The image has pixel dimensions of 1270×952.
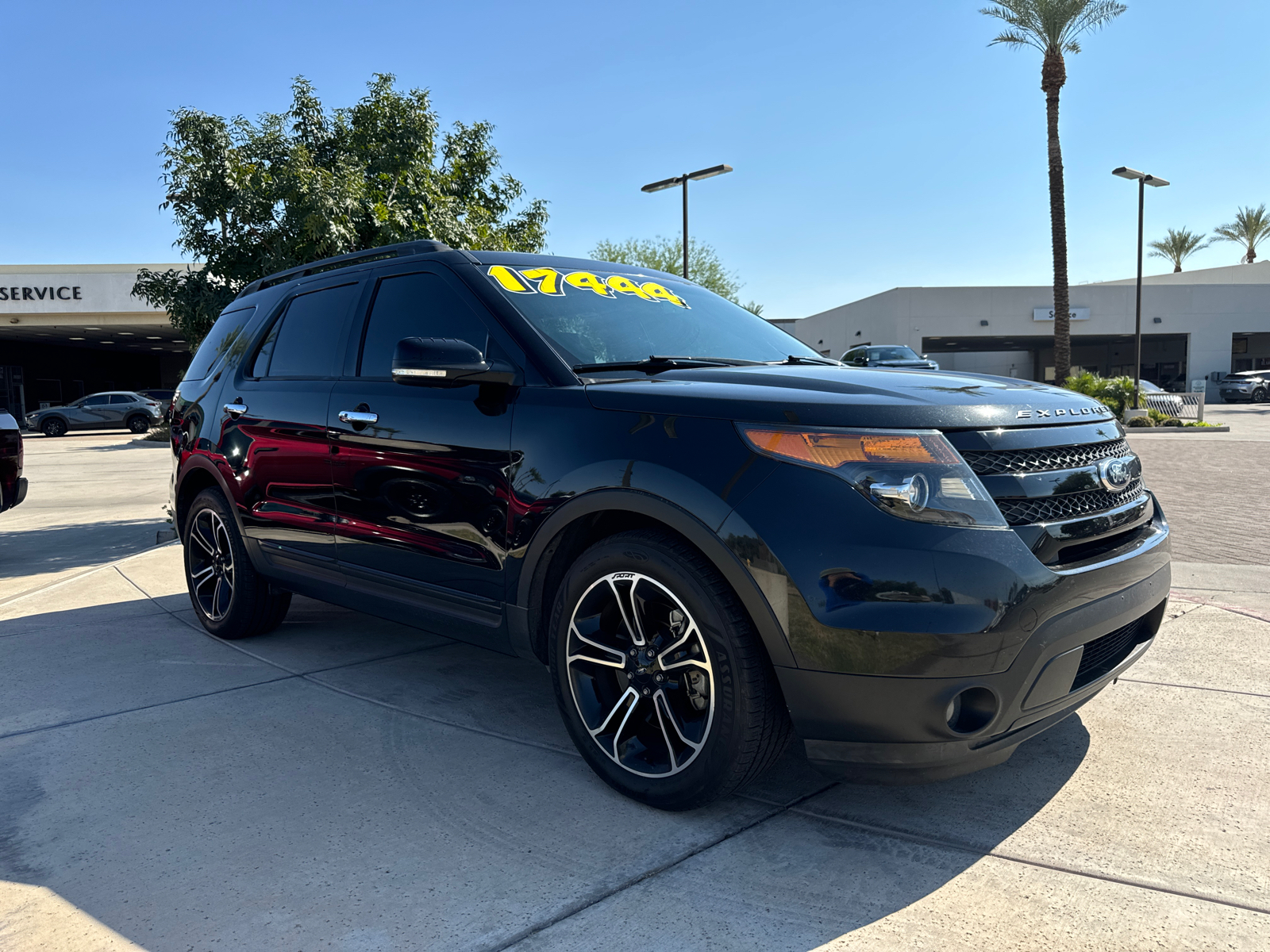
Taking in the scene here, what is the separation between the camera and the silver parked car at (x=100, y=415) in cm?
3195

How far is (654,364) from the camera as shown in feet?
10.7

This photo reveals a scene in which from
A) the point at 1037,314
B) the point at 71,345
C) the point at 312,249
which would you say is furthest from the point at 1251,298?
the point at 71,345

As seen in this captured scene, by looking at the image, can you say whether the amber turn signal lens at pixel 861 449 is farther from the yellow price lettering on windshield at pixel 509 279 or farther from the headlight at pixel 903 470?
the yellow price lettering on windshield at pixel 509 279

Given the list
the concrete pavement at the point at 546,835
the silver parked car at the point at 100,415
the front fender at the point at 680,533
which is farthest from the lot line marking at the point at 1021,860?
the silver parked car at the point at 100,415

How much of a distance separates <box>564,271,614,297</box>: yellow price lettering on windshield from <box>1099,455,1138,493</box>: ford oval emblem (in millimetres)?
1990

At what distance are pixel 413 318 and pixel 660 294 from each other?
109 cm

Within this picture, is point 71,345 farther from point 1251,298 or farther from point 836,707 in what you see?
point 1251,298

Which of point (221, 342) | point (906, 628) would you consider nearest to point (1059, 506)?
point (906, 628)

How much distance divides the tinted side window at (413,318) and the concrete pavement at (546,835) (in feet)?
4.96

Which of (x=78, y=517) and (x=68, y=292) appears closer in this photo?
(x=78, y=517)

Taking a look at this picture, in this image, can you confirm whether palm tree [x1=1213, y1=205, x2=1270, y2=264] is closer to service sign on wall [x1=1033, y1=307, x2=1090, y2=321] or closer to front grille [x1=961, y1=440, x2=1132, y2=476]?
service sign on wall [x1=1033, y1=307, x2=1090, y2=321]

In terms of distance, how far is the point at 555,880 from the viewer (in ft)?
7.88

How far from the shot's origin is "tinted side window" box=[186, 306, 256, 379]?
501 centimetres

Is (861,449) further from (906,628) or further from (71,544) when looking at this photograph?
(71,544)
